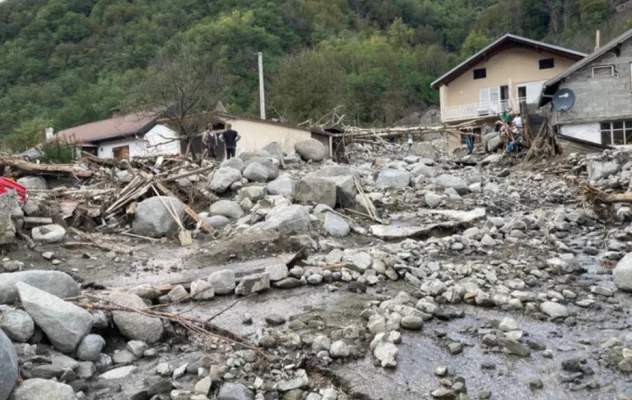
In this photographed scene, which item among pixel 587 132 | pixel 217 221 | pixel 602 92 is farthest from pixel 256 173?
pixel 602 92

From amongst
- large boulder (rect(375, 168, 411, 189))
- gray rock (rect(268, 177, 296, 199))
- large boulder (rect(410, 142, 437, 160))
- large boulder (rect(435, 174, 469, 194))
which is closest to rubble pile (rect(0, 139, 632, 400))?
gray rock (rect(268, 177, 296, 199))

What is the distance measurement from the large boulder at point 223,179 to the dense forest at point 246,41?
29905mm

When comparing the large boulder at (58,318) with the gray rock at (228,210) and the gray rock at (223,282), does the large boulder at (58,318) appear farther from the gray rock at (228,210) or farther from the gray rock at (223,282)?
the gray rock at (228,210)

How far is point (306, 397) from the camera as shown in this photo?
3875 millimetres

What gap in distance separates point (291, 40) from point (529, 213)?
51200 mm

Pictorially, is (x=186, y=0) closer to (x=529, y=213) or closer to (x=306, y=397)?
(x=529, y=213)

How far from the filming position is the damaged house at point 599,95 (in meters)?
21.8

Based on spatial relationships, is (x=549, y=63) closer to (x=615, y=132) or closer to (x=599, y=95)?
(x=599, y=95)

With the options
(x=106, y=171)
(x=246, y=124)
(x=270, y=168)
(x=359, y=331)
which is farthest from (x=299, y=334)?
(x=246, y=124)

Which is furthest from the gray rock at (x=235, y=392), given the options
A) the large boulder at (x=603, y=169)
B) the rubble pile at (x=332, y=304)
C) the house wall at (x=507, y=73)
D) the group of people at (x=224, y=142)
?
the house wall at (x=507, y=73)

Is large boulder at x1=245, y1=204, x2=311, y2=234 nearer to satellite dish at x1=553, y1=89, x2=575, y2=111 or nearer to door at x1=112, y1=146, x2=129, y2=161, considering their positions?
satellite dish at x1=553, y1=89, x2=575, y2=111

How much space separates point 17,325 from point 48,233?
481cm

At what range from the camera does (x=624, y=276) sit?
5.91 meters

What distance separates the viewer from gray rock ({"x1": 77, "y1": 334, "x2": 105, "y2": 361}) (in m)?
4.38
